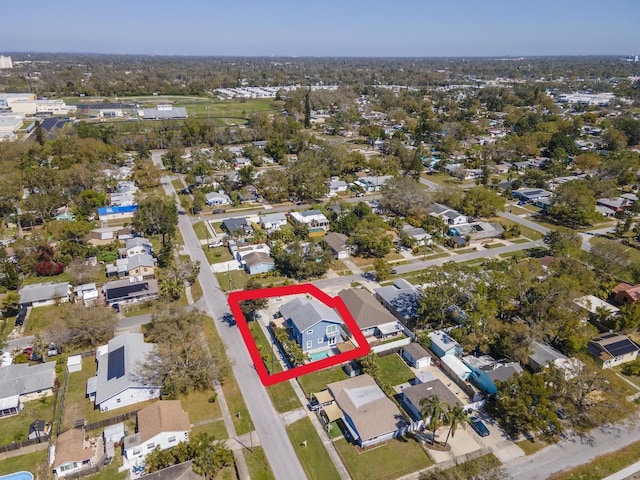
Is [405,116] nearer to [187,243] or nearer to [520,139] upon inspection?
[520,139]

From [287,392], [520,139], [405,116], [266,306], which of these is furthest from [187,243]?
[405,116]

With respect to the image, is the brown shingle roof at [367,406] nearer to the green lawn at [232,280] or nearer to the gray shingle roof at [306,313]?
the gray shingle roof at [306,313]

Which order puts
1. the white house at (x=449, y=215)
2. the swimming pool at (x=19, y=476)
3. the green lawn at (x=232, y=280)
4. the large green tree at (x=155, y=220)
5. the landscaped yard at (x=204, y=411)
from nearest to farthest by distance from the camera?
the swimming pool at (x=19, y=476) → the landscaped yard at (x=204, y=411) → the green lawn at (x=232, y=280) → the large green tree at (x=155, y=220) → the white house at (x=449, y=215)

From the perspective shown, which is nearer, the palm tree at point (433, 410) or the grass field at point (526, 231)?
the palm tree at point (433, 410)

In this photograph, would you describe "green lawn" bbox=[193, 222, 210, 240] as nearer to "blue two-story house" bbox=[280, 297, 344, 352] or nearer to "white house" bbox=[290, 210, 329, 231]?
"white house" bbox=[290, 210, 329, 231]

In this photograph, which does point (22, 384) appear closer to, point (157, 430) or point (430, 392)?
point (157, 430)

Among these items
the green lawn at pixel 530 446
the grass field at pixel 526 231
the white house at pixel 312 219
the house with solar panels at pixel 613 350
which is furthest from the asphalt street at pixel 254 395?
the grass field at pixel 526 231

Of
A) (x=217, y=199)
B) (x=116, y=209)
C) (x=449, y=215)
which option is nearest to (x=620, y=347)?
(x=449, y=215)

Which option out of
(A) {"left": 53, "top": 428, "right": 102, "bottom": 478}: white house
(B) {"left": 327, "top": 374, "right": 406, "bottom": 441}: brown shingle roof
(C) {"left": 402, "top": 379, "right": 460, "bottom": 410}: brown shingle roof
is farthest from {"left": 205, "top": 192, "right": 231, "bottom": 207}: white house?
(C) {"left": 402, "top": 379, "right": 460, "bottom": 410}: brown shingle roof
